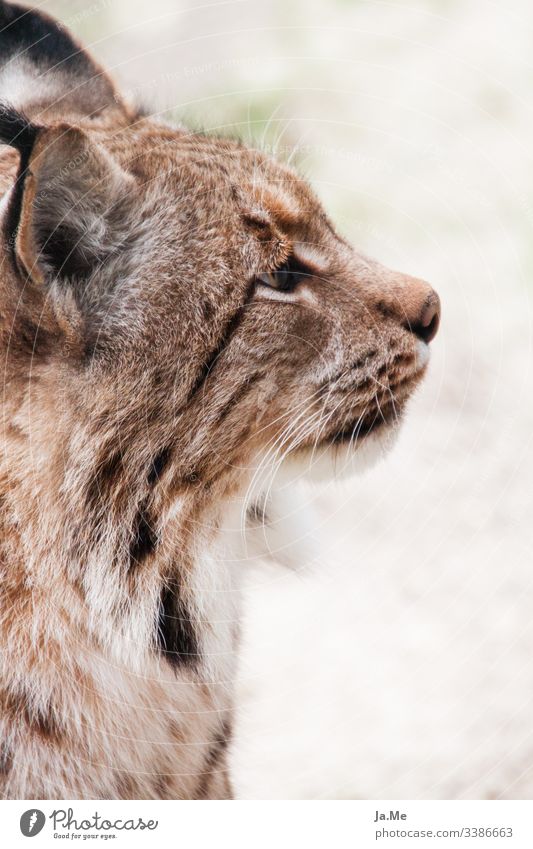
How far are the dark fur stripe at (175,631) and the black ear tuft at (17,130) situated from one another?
706 mm

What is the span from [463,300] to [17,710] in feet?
6.02

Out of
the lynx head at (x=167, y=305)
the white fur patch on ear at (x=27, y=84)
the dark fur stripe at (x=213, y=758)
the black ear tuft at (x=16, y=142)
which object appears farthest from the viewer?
the dark fur stripe at (x=213, y=758)

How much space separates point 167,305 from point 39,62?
504 mm

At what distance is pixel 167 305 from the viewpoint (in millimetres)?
1307

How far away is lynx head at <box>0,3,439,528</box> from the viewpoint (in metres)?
1.20

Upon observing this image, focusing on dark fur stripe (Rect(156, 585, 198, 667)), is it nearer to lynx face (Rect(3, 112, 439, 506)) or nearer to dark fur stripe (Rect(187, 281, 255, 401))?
lynx face (Rect(3, 112, 439, 506))

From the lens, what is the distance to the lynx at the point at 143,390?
4.09 feet

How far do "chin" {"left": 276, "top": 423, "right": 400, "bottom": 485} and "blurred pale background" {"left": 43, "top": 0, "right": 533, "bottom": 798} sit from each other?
33 centimetres

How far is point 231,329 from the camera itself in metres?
1.34

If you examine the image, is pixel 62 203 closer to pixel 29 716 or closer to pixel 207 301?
pixel 207 301

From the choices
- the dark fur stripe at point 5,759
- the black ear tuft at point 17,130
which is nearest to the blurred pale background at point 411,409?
the dark fur stripe at point 5,759

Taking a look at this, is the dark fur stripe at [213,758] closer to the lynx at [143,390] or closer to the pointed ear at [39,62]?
the lynx at [143,390]

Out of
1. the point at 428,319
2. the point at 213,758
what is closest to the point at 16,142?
the point at 428,319
